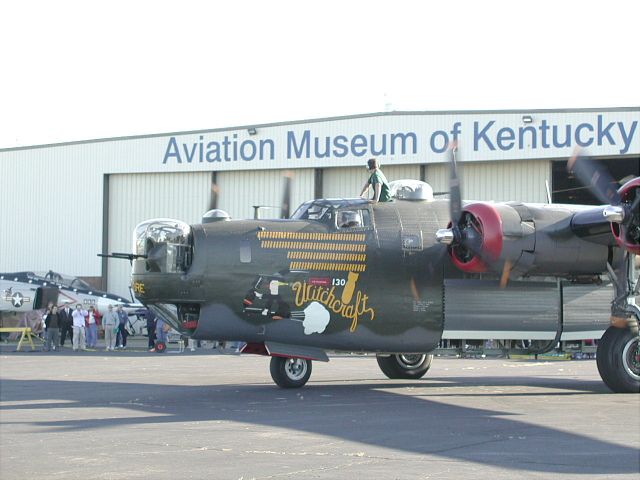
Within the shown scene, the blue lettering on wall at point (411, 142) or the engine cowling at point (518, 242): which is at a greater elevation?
the blue lettering on wall at point (411, 142)

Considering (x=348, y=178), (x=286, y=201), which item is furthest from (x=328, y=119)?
(x=286, y=201)

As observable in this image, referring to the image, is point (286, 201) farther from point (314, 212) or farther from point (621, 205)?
point (621, 205)

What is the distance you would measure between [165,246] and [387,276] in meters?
4.69

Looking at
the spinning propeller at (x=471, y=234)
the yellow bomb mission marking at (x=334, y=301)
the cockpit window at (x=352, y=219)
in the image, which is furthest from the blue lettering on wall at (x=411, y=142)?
the yellow bomb mission marking at (x=334, y=301)

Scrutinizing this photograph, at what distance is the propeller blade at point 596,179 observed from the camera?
18.2m

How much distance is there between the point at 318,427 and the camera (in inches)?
572

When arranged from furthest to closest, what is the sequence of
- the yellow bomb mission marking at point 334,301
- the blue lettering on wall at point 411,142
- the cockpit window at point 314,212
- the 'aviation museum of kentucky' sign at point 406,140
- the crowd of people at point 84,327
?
the 'aviation museum of kentucky' sign at point 406,140, the blue lettering on wall at point 411,142, the crowd of people at point 84,327, the cockpit window at point 314,212, the yellow bomb mission marking at point 334,301

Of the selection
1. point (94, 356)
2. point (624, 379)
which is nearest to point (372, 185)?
point (624, 379)

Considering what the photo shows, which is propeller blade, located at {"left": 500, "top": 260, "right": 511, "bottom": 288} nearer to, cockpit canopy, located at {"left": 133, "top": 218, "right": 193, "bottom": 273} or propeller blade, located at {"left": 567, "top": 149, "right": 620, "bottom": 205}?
propeller blade, located at {"left": 567, "top": 149, "right": 620, "bottom": 205}

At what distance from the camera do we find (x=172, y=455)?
39.9 ft

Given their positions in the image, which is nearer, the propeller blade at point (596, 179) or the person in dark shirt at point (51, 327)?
the propeller blade at point (596, 179)

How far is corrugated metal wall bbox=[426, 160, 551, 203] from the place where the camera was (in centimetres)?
4262

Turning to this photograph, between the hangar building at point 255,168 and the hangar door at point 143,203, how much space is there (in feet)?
0.20

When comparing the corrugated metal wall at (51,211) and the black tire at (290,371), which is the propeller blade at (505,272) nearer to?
the black tire at (290,371)
